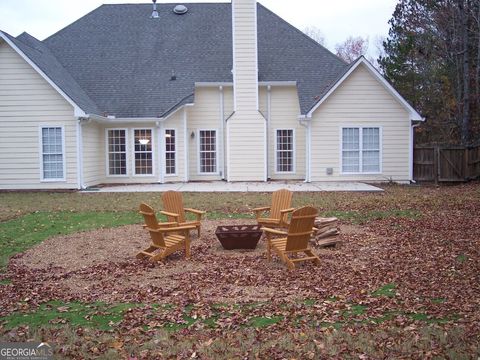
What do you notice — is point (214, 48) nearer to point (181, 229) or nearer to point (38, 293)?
point (181, 229)

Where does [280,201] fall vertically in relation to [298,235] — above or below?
above

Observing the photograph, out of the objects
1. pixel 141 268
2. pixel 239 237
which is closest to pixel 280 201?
pixel 239 237

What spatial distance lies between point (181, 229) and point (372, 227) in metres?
4.90

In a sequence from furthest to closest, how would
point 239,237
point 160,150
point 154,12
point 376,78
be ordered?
point 154,12
point 160,150
point 376,78
point 239,237

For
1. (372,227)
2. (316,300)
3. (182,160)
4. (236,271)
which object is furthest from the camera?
(182,160)

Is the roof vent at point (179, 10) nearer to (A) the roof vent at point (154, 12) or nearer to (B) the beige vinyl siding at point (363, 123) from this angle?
(A) the roof vent at point (154, 12)

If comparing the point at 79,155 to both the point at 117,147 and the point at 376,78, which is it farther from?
the point at 376,78

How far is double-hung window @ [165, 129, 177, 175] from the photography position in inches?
953

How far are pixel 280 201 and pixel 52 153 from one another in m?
13.4

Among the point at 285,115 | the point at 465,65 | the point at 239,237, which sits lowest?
the point at 239,237

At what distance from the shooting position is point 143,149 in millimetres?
24188

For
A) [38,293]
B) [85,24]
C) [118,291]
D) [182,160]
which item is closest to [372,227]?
[118,291]

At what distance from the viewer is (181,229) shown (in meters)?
8.89

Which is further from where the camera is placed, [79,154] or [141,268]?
[79,154]
